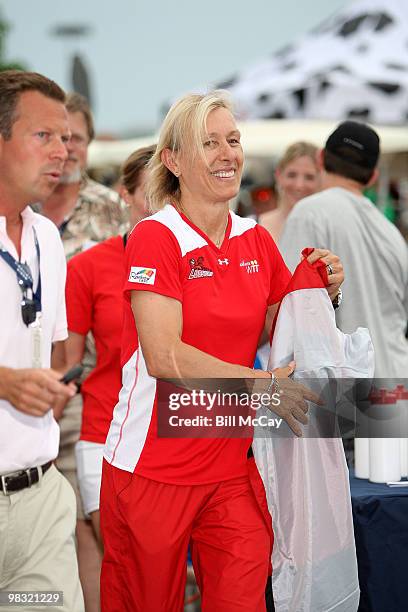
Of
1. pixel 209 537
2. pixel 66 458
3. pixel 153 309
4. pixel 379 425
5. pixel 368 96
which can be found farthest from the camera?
pixel 368 96

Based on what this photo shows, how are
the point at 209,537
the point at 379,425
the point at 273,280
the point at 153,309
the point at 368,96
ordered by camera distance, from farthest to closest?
1. the point at 368,96
2. the point at 379,425
3. the point at 273,280
4. the point at 209,537
5. the point at 153,309

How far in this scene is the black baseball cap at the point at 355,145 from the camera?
5121 millimetres

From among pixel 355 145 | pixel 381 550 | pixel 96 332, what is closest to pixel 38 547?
pixel 96 332

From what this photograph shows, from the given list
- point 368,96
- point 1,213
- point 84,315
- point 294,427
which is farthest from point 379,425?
point 368,96

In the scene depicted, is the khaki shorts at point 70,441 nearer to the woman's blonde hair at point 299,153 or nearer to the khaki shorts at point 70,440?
the khaki shorts at point 70,440

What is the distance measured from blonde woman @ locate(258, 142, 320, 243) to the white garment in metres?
3.28

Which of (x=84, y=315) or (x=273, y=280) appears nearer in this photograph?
(x=273, y=280)

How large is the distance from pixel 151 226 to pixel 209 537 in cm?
97

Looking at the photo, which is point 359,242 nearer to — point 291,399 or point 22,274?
point 291,399

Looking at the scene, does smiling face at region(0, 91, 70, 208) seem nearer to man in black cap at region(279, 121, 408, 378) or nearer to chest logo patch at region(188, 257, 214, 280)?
chest logo patch at region(188, 257, 214, 280)

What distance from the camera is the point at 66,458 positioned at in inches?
189

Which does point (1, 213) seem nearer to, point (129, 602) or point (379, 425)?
point (129, 602)

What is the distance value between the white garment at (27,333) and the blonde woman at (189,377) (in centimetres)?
24

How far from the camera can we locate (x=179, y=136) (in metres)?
3.32
